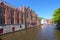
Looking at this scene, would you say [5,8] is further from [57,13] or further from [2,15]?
[57,13]

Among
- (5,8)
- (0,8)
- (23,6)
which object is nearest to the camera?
(0,8)

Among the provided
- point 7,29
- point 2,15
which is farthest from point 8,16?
point 7,29

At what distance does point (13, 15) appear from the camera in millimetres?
49406

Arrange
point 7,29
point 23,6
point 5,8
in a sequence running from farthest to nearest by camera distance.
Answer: point 23,6 < point 5,8 < point 7,29

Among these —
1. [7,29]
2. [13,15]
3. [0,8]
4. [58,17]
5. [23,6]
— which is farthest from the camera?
[23,6]

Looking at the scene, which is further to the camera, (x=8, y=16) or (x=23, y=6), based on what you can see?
(x=23, y=6)

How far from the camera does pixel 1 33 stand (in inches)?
1192

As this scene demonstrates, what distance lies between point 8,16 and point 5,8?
132 inches

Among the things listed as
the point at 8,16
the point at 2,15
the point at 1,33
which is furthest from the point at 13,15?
the point at 1,33

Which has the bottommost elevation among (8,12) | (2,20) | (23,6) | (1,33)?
(1,33)

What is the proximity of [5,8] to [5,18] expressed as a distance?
318 cm

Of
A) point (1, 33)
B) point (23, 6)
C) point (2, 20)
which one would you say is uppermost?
point (23, 6)

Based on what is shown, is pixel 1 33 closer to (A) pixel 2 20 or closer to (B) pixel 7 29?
(B) pixel 7 29

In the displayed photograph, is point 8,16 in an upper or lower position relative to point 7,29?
upper
